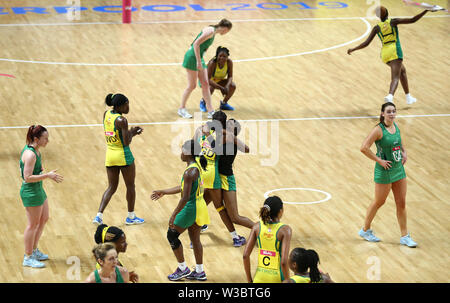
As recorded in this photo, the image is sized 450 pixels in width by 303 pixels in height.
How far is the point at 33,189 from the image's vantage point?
9.59 m

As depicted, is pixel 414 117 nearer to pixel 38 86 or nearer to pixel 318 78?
pixel 318 78

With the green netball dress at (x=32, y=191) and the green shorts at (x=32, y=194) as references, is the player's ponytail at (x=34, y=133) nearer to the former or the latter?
the green netball dress at (x=32, y=191)

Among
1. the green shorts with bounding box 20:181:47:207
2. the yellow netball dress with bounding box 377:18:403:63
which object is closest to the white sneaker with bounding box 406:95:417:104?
the yellow netball dress with bounding box 377:18:403:63

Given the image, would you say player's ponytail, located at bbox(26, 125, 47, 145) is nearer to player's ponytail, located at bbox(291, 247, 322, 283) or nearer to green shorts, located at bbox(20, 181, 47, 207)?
green shorts, located at bbox(20, 181, 47, 207)

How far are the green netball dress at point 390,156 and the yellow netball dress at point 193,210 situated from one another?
2.35 metres

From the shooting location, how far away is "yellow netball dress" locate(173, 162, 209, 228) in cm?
927

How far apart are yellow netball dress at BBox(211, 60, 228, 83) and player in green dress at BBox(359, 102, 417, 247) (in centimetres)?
587

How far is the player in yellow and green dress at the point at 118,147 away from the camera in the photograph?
10758 mm

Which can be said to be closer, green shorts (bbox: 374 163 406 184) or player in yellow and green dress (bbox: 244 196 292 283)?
player in yellow and green dress (bbox: 244 196 292 283)

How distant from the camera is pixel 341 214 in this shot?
11.5 meters

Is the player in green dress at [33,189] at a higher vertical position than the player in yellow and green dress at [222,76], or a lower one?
lower

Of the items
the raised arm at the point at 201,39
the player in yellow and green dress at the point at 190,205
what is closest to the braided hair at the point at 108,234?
the player in yellow and green dress at the point at 190,205

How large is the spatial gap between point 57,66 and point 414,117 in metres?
7.85

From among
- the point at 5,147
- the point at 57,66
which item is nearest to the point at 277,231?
the point at 5,147
